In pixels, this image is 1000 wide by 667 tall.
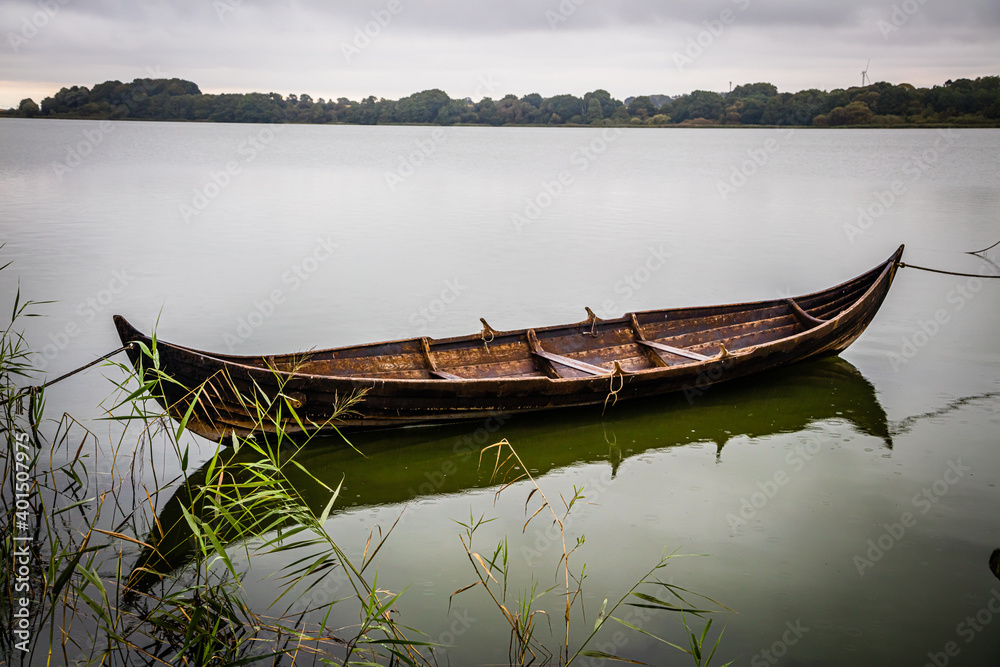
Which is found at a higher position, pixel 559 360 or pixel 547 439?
pixel 559 360

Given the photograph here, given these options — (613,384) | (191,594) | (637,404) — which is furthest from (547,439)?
(191,594)

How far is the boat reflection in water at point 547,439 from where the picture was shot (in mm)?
5668

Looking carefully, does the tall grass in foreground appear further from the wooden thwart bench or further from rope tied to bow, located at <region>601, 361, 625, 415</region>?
the wooden thwart bench

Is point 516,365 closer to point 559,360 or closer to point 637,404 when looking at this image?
point 559,360

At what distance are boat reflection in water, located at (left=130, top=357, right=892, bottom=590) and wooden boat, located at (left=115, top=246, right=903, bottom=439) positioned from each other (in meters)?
0.21

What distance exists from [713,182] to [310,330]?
79.7 feet

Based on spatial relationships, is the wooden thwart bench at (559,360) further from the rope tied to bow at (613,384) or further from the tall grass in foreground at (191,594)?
the tall grass in foreground at (191,594)

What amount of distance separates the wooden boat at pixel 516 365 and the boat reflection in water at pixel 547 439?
0.21m

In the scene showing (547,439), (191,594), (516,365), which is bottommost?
(547,439)

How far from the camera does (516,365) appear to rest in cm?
738

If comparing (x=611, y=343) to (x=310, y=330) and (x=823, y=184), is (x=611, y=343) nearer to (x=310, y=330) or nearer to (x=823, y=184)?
(x=310, y=330)

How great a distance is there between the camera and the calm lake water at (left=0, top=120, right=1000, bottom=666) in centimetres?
450

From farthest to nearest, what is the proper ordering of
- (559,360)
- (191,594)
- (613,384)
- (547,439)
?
1. (559,360)
2. (613,384)
3. (547,439)
4. (191,594)

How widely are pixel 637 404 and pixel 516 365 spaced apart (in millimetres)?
1183
